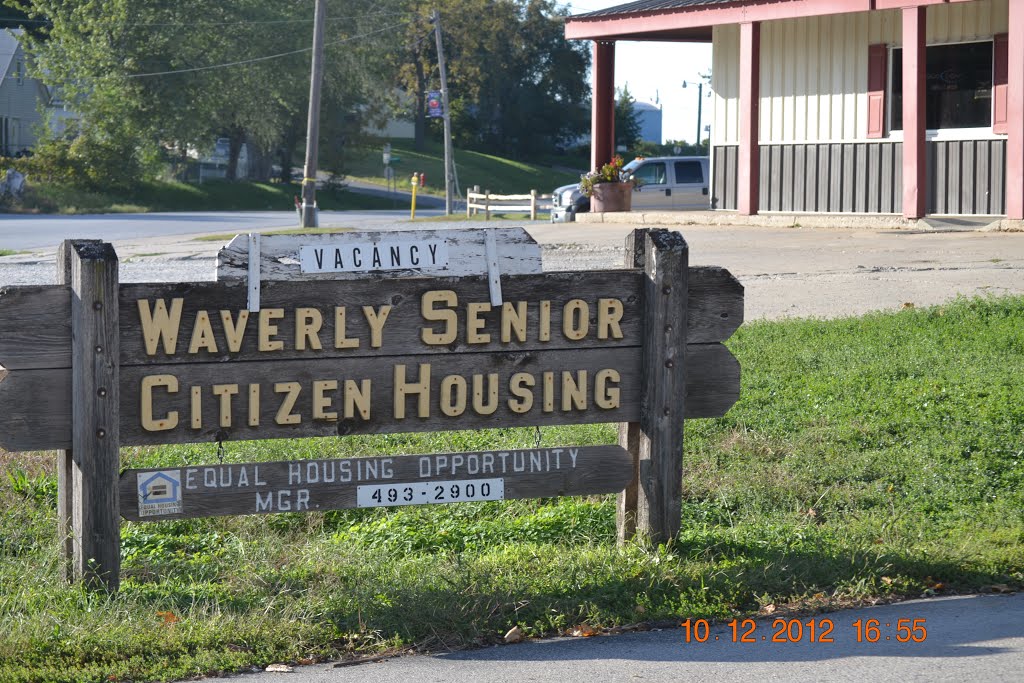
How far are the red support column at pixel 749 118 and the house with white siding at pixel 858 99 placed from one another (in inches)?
1.0

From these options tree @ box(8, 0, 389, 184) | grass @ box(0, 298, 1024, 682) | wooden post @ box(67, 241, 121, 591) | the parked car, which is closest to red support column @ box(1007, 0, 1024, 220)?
grass @ box(0, 298, 1024, 682)

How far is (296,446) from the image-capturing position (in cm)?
763

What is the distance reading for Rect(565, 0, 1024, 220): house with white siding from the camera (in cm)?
1920

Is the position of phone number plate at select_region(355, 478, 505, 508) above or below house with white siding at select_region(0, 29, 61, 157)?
below

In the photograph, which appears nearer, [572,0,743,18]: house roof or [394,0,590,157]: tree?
[572,0,743,18]: house roof

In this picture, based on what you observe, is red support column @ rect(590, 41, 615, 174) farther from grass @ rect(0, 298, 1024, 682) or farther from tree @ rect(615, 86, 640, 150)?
tree @ rect(615, 86, 640, 150)

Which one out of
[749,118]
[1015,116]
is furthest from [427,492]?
[749,118]

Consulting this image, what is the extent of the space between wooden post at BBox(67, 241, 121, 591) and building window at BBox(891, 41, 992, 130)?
1754 centimetres

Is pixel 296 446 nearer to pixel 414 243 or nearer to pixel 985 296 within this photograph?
pixel 414 243

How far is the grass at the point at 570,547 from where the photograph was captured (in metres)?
4.50

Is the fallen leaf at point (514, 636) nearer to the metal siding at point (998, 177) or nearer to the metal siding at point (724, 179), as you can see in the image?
the metal siding at point (998, 177)

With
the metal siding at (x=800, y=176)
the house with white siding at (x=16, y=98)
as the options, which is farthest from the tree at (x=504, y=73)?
the metal siding at (x=800, y=176)

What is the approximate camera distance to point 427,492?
5.08 meters
